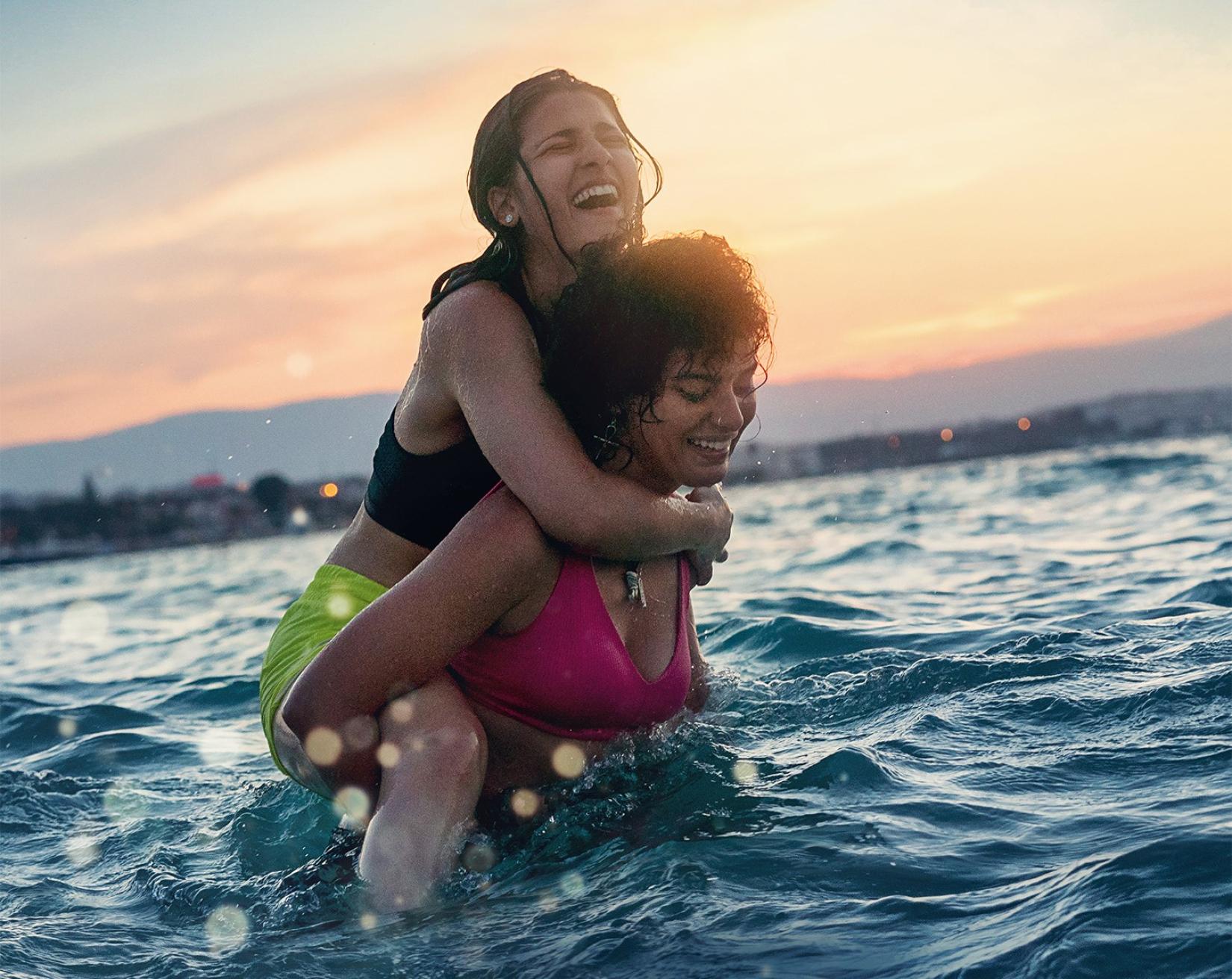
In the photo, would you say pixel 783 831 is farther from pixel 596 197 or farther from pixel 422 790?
pixel 596 197

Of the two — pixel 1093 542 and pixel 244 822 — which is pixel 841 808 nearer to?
pixel 244 822

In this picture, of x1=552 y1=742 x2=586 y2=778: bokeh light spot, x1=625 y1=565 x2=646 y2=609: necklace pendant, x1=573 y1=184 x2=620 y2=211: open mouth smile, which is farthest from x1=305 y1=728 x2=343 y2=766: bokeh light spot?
x1=573 y1=184 x2=620 y2=211: open mouth smile

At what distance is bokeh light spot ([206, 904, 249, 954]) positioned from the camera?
3043mm

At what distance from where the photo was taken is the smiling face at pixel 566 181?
3.92 meters

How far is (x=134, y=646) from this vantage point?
1072cm

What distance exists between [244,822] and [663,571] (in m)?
1.87

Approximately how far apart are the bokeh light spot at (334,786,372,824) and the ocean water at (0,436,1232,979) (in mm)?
121

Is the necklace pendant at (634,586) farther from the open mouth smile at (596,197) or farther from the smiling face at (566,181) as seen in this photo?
the open mouth smile at (596,197)

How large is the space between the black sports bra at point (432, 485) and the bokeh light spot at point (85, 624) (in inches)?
344

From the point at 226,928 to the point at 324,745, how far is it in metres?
0.54

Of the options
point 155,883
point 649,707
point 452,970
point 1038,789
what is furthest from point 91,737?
point 1038,789

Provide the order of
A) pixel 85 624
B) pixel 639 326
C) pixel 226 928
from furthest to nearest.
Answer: pixel 85 624
pixel 639 326
pixel 226 928

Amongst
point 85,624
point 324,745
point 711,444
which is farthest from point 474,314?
point 85,624

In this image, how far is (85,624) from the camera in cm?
1477
